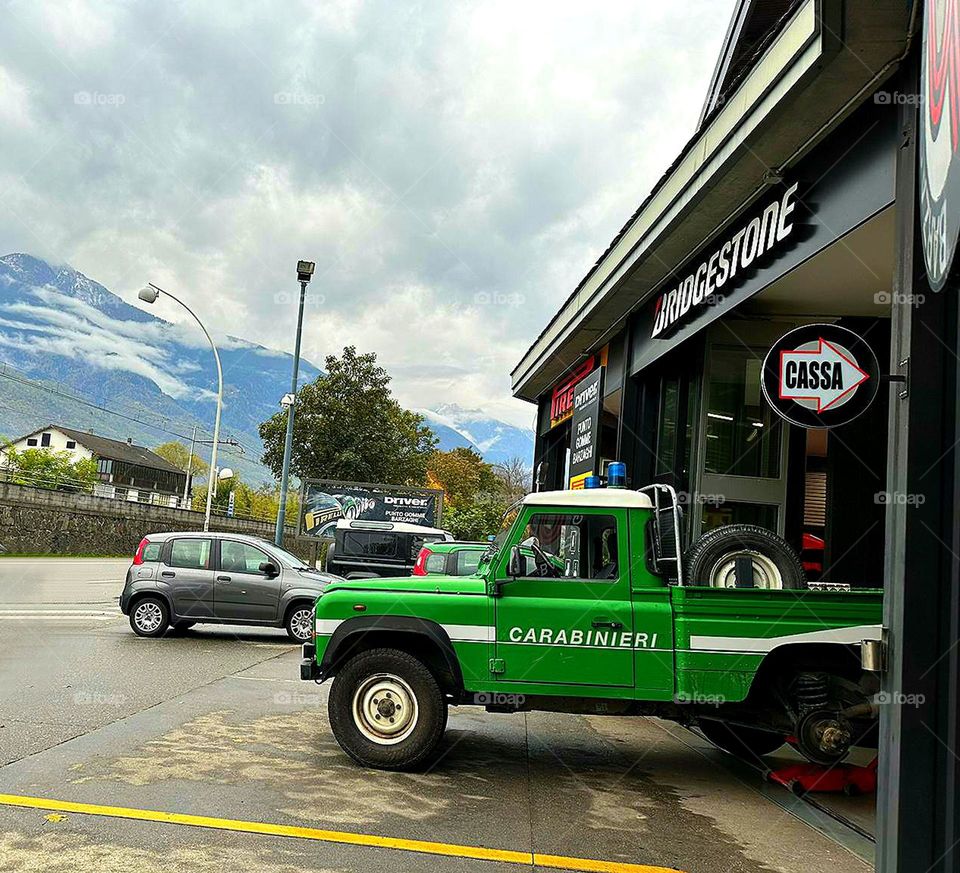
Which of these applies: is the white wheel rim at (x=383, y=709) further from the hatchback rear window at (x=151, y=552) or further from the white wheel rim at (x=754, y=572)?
the hatchback rear window at (x=151, y=552)

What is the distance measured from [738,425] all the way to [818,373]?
4.59 metres

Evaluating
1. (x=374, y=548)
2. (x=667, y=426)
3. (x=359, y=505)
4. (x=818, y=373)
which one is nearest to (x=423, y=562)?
Result: (x=667, y=426)

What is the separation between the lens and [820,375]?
759 centimetres

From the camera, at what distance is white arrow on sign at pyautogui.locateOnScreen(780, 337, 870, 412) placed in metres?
7.59

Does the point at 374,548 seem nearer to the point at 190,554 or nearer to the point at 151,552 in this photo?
the point at 190,554

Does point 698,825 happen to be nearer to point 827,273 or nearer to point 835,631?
point 835,631

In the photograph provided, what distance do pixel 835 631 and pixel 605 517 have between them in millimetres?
1766

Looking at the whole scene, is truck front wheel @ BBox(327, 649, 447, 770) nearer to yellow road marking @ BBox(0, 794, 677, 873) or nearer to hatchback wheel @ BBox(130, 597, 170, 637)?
yellow road marking @ BBox(0, 794, 677, 873)

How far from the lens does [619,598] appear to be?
689 cm

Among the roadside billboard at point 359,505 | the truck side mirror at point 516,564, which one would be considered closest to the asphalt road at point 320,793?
the truck side mirror at point 516,564

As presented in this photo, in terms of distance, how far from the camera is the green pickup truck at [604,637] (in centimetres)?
664

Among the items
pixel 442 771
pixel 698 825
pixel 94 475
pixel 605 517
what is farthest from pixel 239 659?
pixel 94 475

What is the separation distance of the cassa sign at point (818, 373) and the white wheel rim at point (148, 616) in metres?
10.5

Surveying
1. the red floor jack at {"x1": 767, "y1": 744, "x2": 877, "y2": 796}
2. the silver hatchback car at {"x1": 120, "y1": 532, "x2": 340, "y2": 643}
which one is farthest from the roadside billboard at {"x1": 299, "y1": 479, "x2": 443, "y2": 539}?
the red floor jack at {"x1": 767, "y1": 744, "x2": 877, "y2": 796}
